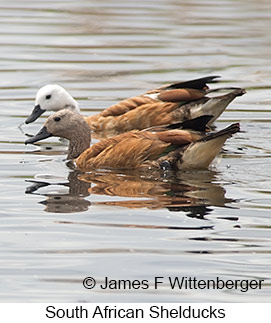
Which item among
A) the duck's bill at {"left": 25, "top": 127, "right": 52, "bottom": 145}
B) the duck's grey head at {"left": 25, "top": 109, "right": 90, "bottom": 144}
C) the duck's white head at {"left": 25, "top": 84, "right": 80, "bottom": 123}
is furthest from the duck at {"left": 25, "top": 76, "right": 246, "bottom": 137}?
the duck's bill at {"left": 25, "top": 127, "right": 52, "bottom": 145}

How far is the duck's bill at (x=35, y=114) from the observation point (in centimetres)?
1379

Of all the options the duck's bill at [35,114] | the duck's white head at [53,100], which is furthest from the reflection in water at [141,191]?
the duck's white head at [53,100]

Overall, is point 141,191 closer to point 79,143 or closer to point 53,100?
point 79,143

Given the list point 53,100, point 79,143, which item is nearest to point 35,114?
point 53,100

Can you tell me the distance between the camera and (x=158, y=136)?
431 inches

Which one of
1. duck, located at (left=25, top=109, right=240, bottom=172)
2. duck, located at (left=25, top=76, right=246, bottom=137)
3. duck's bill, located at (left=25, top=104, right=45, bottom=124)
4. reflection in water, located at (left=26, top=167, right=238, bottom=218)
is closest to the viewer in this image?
reflection in water, located at (left=26, top=167, right=238, bottom=218)

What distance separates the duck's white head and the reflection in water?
128 inches

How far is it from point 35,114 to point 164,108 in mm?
1894

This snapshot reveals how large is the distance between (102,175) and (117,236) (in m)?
2.53

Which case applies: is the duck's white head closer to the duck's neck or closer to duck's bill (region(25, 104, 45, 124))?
duck's bill (region(25, 104, 45, 124))

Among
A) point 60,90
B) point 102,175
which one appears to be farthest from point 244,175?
point 60,90

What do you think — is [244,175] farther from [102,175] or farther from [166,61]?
[166,61]

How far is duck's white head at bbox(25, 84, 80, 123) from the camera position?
1416 cm

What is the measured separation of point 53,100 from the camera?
1431cm
